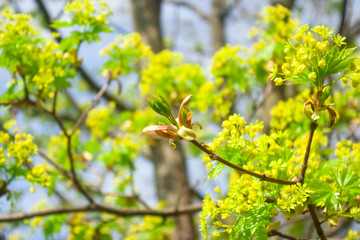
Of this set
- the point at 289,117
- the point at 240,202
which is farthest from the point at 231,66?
the point at 240,202

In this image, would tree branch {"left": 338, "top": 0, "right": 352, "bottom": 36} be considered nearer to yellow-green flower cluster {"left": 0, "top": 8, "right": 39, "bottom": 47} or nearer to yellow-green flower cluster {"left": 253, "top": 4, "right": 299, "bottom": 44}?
yellow-green flower cluster {"left": 253, "top": 4, "right": 299, "bottom": 44}

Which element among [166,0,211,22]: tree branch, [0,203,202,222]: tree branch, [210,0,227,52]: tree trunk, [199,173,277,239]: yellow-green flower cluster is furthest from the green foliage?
[166,0,211,22]: tree branch

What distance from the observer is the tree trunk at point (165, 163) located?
3779mm

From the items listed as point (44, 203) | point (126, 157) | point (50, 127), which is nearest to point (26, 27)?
point (126, 157)

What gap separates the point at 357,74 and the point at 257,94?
2.01 m

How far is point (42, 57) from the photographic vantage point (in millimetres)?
2041

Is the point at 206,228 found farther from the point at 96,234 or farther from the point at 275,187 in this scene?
the point at 96,234

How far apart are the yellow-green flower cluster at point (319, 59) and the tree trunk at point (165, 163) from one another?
249 cm

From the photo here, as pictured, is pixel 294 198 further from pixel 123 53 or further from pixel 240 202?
pixel 123 53

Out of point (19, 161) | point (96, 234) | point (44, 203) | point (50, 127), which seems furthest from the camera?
point (50, 127)

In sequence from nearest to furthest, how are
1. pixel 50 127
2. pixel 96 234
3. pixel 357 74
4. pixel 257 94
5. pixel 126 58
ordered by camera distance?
1. pixel 357 74
2. pixel 126 58
3. pixel 96 234
4. pixel 257 94
5. pixel 50 127

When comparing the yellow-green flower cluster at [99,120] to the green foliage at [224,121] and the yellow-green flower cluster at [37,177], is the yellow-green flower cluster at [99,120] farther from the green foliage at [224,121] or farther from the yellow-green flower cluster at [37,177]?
the yellow-green flower cluster at [37,177]

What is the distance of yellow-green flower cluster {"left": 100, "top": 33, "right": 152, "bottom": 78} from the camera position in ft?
7.97

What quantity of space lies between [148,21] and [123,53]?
234 centimetres
